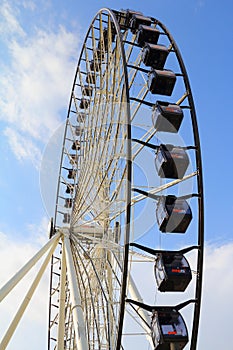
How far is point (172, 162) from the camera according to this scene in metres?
7.48

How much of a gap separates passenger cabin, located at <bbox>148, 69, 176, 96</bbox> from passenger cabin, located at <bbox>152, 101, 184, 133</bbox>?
19.8 inches

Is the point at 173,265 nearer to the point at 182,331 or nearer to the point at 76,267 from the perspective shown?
the point at 182,331

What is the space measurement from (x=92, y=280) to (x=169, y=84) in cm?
510

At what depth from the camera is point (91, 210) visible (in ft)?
33.3

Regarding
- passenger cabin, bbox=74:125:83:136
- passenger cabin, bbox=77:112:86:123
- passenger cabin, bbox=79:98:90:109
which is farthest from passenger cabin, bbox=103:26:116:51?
passenger cabin, bbox=74:125:83:136

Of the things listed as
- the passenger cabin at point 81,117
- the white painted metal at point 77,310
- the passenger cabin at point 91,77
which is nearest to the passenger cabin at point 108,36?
the passenger cabin at point 91,77

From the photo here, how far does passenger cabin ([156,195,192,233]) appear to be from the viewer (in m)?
7.10

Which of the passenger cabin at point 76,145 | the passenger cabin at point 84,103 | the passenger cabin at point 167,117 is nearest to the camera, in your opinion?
the passenger cabin at point 167,117

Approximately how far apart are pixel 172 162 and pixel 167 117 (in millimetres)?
1080

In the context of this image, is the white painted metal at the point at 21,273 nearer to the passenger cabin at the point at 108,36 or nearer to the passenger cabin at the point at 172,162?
the passenger cabin at the point at 172,162

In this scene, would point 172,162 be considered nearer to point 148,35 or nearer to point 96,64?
point 148,35

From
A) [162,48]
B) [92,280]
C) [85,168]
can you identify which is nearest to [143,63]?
[162,48]

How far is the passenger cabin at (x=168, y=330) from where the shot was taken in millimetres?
6098

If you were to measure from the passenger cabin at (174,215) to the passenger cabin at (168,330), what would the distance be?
4.79 ft
